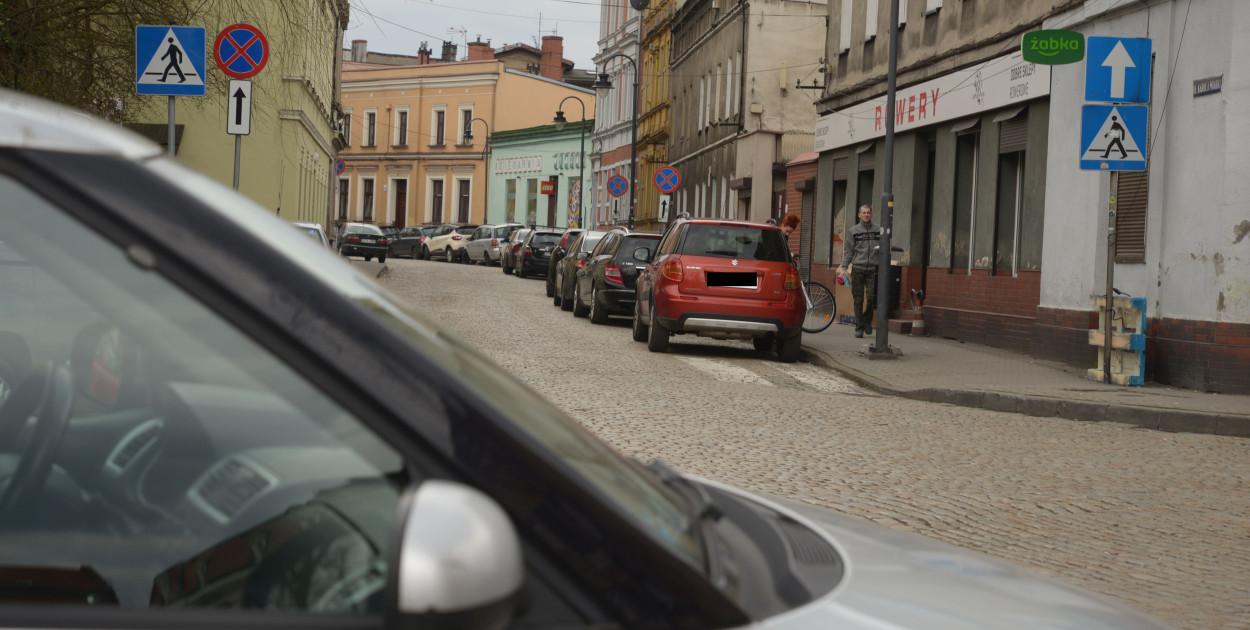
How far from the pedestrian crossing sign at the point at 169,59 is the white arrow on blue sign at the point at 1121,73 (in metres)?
8.20

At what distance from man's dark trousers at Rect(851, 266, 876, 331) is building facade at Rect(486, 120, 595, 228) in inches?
2012

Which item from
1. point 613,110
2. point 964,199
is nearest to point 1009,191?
point 964,199

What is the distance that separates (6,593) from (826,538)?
1216 mm

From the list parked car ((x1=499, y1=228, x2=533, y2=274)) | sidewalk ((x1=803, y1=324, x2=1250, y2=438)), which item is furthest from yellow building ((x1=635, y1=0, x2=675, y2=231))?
sidewalk ((x1=803, y1=324, x2=1250, y2=438))

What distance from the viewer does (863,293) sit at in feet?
67.4

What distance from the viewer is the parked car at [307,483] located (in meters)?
1.48

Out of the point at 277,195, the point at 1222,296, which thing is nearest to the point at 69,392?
the point at 1222,296

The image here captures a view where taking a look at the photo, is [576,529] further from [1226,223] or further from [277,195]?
[277,195]

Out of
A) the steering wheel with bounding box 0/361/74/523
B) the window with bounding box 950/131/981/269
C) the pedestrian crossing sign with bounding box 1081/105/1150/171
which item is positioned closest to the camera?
the steering wheel with bounding box 0/361/74/523

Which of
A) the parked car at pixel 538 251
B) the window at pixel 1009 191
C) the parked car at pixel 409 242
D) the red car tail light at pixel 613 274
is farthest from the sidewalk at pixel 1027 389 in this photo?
the parked car at pixel 409 242

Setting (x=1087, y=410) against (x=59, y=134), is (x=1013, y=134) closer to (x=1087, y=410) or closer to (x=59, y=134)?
(x=1087, y=410)

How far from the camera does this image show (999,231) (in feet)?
64.5

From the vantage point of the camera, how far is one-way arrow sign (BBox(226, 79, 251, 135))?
14703 mm

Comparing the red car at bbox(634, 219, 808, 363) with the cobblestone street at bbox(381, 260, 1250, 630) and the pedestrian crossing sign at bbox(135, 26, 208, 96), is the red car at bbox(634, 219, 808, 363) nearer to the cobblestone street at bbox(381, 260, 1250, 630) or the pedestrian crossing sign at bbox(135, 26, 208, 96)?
the cobblestone street at bbox(381, 260, 1250, 630)
